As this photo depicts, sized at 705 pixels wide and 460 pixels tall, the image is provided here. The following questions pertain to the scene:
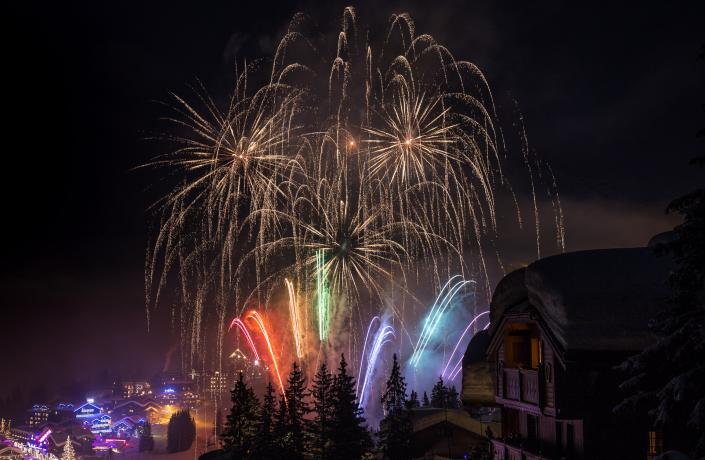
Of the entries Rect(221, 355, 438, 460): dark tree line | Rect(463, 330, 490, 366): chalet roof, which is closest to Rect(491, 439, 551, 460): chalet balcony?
Rect(463, 330, 490, 366): chalet roof

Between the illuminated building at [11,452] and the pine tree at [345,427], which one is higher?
the pine tree at [345,427]

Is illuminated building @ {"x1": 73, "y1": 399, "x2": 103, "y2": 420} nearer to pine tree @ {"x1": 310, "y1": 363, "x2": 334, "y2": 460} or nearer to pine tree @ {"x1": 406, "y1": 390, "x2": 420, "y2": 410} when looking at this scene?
pine tree @ {"x1": 406, "y1": 390, "x2": 420, "y2": 410}

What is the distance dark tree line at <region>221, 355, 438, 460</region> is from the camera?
129ft

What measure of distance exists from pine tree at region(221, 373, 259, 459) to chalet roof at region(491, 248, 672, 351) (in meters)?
25.3

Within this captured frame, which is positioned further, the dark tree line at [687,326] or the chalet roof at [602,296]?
the chalet roof at [602,296]

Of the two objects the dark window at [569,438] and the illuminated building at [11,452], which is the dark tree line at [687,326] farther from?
the illuminated building at [11,452]

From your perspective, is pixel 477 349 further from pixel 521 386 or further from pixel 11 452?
pixel 11 452

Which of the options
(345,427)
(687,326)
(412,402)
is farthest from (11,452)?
(687,326)

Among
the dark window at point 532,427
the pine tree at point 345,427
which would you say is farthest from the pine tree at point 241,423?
the dark window at point 532,427

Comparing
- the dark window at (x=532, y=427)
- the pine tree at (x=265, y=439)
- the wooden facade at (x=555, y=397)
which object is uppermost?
the wooden facade at (x=555, y=397)

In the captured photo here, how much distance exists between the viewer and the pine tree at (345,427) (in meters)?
39.0

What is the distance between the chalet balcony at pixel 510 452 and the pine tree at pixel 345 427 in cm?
1070

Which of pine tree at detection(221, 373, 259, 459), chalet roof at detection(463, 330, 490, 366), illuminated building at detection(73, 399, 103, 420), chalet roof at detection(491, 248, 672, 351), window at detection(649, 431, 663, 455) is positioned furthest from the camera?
illuminated building at detection(73, 399, 103, 420)

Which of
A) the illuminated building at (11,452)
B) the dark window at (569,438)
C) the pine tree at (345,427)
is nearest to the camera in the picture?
the dark window at (569,438)
